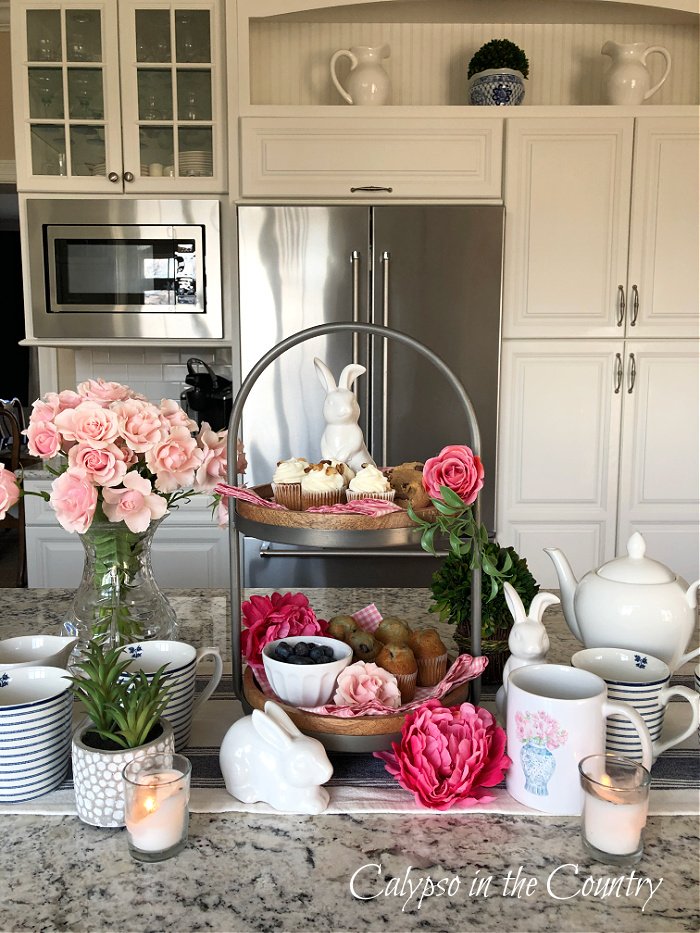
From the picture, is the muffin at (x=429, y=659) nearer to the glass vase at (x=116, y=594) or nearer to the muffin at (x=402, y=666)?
the muffin at (x=402, y=666)

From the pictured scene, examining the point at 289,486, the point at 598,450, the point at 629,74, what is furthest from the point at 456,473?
the point at 629,74

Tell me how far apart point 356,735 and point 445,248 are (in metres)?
1.96

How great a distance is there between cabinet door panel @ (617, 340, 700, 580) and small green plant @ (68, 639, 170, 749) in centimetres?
223

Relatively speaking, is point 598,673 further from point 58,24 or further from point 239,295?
point 58,24

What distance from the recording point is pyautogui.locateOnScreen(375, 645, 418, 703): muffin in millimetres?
910

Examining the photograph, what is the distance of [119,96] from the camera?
261cm

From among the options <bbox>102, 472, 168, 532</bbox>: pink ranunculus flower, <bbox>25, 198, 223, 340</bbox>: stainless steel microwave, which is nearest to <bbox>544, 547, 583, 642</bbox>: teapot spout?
<bbox>102, 472, 168, 532</bbox>: pink ranunculus flower

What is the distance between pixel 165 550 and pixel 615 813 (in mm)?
2169

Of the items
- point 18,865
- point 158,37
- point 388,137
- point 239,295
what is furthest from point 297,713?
point 158,37

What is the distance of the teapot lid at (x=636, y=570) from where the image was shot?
3.18ft

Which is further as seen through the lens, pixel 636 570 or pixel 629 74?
pixel 629 74

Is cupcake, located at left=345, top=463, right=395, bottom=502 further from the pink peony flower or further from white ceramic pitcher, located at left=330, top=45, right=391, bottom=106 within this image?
white ceramic pitcher, located at left=330, top=45, right=391, bottom=106

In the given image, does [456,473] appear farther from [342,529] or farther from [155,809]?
[155,809]

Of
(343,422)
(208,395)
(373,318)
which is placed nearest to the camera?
(343,422)
